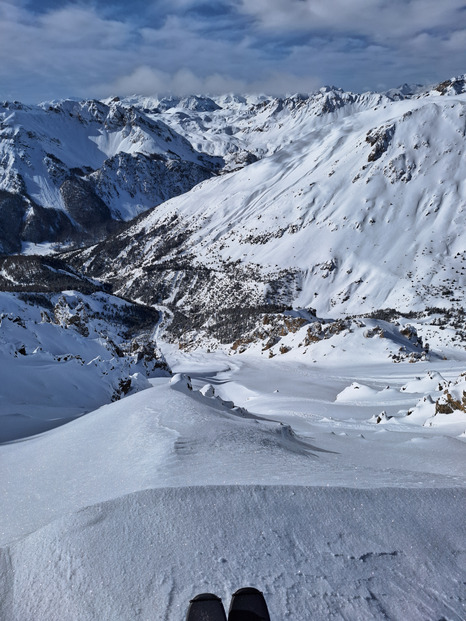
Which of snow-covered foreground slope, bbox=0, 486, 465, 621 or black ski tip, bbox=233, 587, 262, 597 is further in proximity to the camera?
snow-covered foreground slope, bbox=0, 486, 465, 621

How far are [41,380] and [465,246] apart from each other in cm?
9180

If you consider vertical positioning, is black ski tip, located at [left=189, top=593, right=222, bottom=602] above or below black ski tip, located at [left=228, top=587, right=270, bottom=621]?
above

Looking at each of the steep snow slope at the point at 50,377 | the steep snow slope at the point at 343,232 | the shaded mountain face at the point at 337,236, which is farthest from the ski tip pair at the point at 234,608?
the steep snow slope at the point at 343,232

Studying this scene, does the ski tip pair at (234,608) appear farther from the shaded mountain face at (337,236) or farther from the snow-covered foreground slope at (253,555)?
the shaded mountain face at (337,236)

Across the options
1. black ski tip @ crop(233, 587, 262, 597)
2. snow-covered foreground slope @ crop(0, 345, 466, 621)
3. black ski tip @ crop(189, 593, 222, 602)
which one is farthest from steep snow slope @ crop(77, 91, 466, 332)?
black ski tip @ crop(189, 593, 222, 602)

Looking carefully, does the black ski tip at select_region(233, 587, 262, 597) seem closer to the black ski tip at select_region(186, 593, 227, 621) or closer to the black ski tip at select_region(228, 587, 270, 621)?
the black ski tip at select_region(228, 587, 270, 621)

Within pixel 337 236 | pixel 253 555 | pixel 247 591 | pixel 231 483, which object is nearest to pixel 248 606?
pixel 247 591

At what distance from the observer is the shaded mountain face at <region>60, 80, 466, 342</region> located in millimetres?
91438

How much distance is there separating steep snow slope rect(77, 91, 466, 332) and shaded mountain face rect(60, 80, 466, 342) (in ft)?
1.05

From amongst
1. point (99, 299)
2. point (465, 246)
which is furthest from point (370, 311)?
point (99, 299)

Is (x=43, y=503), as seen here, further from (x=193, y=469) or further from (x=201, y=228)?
(x=201, y=228)

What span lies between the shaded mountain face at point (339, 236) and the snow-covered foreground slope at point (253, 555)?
79796 mm

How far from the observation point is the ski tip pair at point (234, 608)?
3473 millimetres

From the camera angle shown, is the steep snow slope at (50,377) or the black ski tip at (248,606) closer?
the black ski tip at (248,606)
